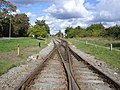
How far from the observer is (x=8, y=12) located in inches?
3120

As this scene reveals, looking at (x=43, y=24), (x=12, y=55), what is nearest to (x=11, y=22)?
(x=43, y=24)

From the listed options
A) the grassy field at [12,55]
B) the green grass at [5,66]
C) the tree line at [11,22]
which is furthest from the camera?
the tree line at [11,22]

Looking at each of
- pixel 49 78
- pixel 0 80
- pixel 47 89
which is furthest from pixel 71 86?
pixel 0 80

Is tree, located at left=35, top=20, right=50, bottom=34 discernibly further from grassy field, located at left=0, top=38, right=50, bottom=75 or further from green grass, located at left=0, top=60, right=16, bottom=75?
green grass, located at left=0, top=60, right=16, bottom=75

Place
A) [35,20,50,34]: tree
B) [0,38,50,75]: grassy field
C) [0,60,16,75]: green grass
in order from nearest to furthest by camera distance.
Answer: [0,60,16,75]: green grass → [0,38,50,75]: grassy field → [35,20,50,34]: tree

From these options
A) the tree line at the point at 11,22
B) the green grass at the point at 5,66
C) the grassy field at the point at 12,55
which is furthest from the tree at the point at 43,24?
the green grass at the point at 5,66

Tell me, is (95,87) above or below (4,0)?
below

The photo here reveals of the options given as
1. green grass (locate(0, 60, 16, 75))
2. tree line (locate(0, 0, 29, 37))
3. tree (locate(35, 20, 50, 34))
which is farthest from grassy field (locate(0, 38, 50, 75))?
tree (locate(35, 20, 50, 34))

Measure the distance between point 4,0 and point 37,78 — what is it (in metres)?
66.1

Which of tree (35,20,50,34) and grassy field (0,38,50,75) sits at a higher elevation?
tree (35,20,50,34)

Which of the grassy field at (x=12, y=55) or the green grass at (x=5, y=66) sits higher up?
the green grass at (x=5, y=66)

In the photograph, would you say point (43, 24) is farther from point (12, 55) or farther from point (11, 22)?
point (12, 55)

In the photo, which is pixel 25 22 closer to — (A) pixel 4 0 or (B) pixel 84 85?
(A) pixel 4 0

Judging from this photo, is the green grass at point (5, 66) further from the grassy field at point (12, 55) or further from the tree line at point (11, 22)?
the tree line at point (11, 22)
